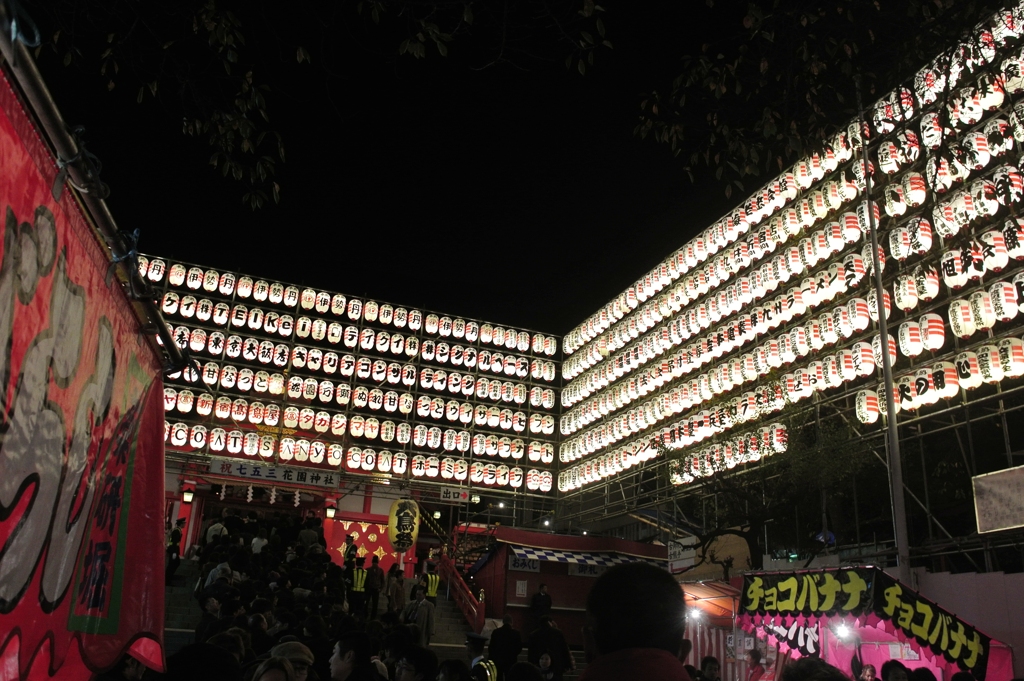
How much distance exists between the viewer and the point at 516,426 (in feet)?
91.2

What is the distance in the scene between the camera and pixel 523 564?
20.0m

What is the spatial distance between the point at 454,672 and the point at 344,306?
23.0 metres

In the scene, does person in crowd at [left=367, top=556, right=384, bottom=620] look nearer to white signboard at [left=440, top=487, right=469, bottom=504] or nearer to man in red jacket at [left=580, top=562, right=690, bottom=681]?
white signboard at [left=440, top=487, right=469, bottom=504]

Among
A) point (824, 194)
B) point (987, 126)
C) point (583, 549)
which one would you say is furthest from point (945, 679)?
point (583, 549)

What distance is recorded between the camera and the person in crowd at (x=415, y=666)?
4.78 meters

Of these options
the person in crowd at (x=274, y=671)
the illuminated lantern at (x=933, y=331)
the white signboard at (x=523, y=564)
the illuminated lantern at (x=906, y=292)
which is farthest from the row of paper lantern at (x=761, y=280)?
the person in crowd at (x=274, y=671)

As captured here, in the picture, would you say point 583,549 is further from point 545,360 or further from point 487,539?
point 545,360

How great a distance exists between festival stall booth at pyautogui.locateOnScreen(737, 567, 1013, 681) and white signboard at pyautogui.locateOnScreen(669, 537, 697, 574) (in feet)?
37.9

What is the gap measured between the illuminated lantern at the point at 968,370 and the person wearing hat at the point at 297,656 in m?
12.4

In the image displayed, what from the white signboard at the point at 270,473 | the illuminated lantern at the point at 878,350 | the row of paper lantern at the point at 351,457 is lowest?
the white signboard at the point at 270,473

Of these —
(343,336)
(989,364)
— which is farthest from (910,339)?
(343,336)

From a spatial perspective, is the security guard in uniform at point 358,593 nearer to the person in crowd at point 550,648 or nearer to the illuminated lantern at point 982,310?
the person in crowd at point 550,648

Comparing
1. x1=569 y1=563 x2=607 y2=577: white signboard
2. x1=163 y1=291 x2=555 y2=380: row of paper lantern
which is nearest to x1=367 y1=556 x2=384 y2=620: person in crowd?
x1=569 y1=563 x2=607 y2=577: white signboard

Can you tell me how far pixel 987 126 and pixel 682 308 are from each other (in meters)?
10.9
